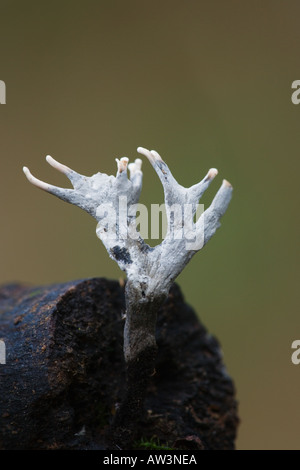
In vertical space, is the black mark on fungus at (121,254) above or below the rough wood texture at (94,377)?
above

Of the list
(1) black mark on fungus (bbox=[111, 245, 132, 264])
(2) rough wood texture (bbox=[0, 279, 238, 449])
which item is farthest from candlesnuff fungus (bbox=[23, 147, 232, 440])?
(2) rough wood texture (bbox=[0, 279, 238, 449])

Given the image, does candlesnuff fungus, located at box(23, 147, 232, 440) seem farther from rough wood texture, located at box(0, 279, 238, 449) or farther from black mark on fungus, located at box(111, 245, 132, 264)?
rough wood texture, located at box(0, 279, 238, 449)

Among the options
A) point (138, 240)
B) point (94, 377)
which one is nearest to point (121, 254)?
point (138, 240)

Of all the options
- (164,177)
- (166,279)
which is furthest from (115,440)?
(164,177)

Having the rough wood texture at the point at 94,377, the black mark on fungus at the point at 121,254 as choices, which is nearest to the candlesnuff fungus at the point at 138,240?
the black mark on fungus at the point at 121,254

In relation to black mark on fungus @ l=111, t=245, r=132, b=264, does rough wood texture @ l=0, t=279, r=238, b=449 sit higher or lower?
lower

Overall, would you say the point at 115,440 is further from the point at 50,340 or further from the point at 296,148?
the point at 296,148

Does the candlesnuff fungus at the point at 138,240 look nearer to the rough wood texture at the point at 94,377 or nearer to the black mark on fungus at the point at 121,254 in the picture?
the black mark on fungus at the point at 121,254
